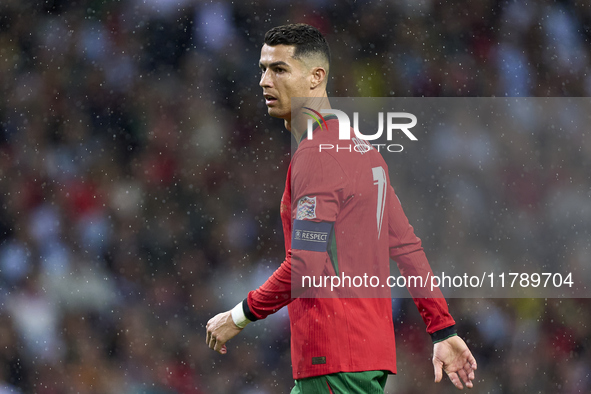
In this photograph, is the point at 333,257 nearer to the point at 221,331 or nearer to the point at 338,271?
the point at 338,271

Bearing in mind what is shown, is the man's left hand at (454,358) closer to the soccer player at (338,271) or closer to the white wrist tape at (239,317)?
the soccer player at (338,271)

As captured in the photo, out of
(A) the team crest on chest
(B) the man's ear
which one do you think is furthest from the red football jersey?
(B) the man's ear

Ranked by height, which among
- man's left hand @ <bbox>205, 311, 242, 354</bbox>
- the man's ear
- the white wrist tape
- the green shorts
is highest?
the man's ear

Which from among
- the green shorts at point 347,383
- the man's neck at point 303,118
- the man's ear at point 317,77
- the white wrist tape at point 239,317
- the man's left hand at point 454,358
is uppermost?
the man's ear at point 317,77

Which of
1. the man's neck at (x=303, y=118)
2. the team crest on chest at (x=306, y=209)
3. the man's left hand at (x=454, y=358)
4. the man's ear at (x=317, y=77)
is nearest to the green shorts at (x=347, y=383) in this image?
the man's left hand at (x=454, y=358)

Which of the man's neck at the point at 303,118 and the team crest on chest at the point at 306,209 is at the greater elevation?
the man's neck at the point at 303,118

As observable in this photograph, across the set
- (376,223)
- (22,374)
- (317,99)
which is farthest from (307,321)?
(22,374)

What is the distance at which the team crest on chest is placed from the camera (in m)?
1.21

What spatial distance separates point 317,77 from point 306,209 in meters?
0.33

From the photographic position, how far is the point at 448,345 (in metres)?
1.32

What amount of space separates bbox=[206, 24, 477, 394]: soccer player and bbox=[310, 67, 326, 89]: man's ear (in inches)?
2.0

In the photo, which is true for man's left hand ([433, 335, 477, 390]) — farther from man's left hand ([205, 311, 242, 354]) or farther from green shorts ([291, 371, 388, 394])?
man's left hand ([205, 311, 242, 354])

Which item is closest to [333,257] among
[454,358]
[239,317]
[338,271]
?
[338,271]

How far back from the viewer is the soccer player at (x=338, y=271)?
48.0 inches
